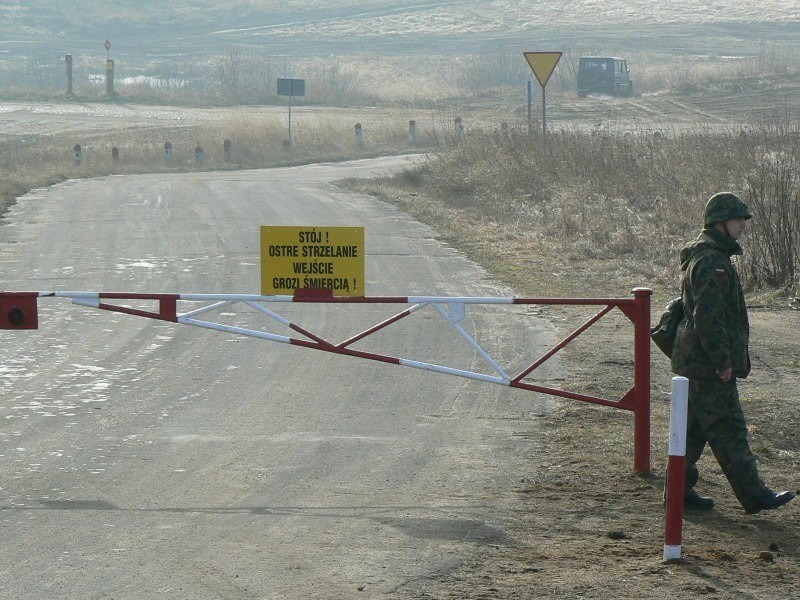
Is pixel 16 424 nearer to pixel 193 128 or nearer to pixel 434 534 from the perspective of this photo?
pixel 434 534

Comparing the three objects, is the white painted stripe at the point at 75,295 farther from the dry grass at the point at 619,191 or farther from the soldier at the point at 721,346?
the dry grass at the point at 619,191

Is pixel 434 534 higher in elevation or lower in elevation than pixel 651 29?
lower

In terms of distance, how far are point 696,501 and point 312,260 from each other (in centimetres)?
272

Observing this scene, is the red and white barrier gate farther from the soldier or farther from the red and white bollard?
the red and white bollard

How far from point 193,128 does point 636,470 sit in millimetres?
41033

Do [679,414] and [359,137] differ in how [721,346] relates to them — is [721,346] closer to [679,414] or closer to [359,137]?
[679,414]

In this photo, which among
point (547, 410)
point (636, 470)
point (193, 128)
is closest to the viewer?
point (636, 470)

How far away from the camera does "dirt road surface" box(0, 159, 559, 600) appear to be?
5.79m

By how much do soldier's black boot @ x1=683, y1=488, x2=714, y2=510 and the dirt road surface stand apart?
96cm

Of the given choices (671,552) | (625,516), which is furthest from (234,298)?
(671,552)

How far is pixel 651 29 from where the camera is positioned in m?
95.9

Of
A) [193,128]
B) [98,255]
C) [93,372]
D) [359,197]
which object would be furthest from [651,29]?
[93,372]

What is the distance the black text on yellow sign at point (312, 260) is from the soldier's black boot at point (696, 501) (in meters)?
2.29

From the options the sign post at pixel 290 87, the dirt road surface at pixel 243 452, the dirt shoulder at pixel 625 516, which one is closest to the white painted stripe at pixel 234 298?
the dirt road surface at pixel 243 452
